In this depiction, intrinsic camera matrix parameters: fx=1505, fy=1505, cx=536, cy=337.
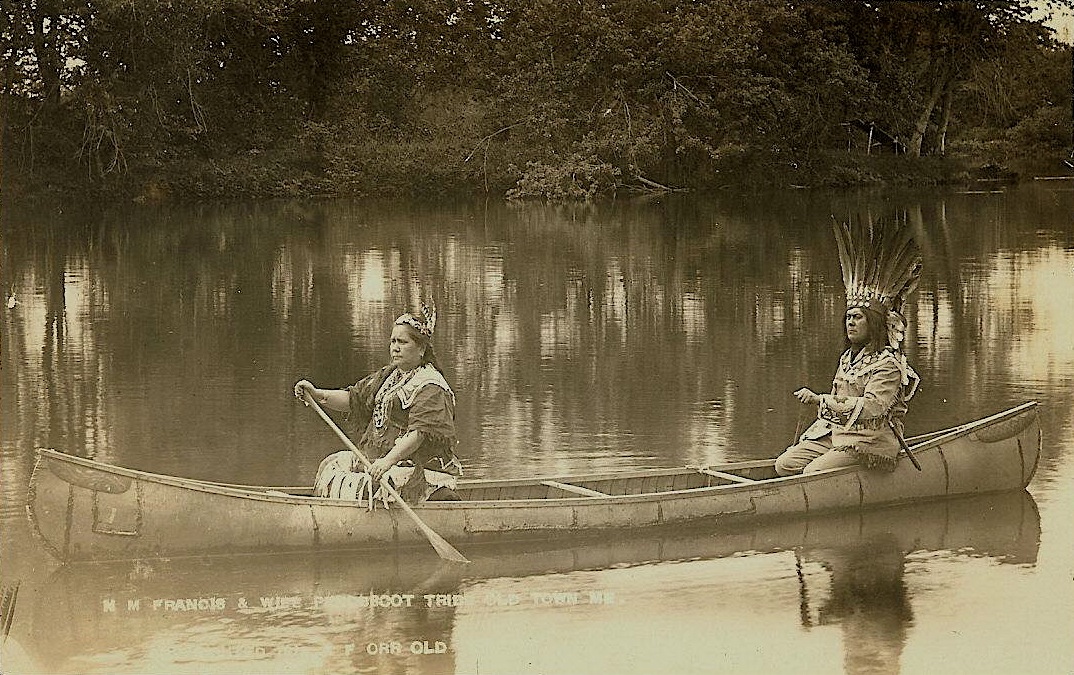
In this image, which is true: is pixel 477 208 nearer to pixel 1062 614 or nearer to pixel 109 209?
pixel 109 209

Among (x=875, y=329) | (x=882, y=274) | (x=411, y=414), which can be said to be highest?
(x=882, y=274)

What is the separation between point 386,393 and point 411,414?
0.19m

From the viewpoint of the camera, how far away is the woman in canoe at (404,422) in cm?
624

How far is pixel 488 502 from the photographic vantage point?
21.1 ft

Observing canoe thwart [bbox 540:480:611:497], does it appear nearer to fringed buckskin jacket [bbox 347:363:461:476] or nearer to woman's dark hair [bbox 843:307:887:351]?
fringed buckskin jacket [bbox 347:363:461:476]

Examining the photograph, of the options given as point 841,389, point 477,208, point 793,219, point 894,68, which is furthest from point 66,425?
point 894,68

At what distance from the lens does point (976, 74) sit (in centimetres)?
1755

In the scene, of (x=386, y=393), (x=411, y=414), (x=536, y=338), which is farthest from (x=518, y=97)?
(x=411, y=414)

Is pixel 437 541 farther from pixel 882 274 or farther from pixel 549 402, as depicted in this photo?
pixel 549 402

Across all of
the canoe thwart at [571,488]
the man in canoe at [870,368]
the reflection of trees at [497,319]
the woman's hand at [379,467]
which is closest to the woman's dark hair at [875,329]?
the man in canoe at [870,368]

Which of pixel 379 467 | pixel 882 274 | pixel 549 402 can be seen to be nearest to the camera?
pixel 379 467

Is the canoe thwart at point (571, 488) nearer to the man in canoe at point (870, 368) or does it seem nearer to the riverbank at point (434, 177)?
the man in canoe at point (870, 368)

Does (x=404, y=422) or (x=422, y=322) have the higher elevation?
(x=422, y=322)

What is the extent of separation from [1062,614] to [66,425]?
5873 mm
